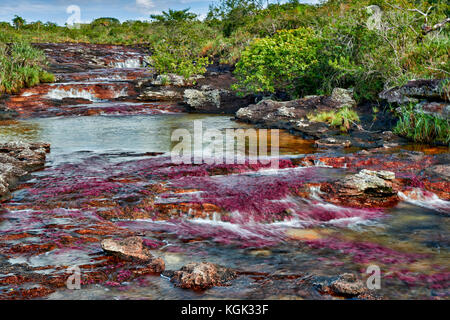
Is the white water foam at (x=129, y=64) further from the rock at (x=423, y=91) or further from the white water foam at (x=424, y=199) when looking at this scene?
the white water foam at (x=424, y=199)

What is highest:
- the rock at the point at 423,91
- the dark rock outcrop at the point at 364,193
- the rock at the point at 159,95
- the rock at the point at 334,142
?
the rock at the point at 159,95

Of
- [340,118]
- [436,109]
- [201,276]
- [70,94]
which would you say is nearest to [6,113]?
[70,94]

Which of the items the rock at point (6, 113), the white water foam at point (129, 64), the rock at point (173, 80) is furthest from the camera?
the white water foam at point (129, 64)

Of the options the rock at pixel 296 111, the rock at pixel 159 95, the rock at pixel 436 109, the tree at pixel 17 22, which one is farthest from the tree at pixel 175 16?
the tree at pixel 17 22

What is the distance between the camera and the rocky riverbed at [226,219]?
377 cm

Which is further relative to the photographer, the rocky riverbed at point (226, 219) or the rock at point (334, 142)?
the rock at point (334, 142)

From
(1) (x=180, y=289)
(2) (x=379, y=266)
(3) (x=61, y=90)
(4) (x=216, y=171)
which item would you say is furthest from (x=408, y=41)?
(3) (x=61, y=90)

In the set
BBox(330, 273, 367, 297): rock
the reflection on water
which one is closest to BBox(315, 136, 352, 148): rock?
the reflection on water

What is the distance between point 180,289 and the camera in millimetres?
3658

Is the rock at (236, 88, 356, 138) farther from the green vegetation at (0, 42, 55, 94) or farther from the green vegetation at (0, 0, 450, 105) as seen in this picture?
the green vegetation at (0, 42, 55, 94)

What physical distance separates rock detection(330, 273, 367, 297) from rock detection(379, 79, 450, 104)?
23.0ft

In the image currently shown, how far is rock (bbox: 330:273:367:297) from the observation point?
137 inches

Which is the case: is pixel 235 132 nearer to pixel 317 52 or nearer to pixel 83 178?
pixel 317 52

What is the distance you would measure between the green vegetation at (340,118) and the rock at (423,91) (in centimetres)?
147
